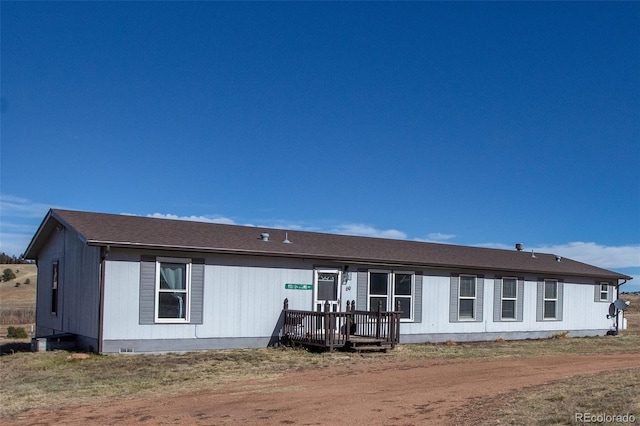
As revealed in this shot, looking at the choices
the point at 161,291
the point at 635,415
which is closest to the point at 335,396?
the point at 635,415

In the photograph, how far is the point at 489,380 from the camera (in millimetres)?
12133

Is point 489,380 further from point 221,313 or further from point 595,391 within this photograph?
point 221,313

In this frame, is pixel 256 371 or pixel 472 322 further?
pixel 472 322

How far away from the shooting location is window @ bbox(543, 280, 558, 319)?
23.7m

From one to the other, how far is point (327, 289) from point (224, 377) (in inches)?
260

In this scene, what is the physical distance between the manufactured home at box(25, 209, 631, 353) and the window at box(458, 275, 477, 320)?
39mm

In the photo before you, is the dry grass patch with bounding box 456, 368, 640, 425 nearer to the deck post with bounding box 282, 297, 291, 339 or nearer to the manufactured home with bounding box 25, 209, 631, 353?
the manufactured home with bounding box 25, 209, 631, 353

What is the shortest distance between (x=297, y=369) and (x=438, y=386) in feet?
11.0

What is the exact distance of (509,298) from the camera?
22.6 metres

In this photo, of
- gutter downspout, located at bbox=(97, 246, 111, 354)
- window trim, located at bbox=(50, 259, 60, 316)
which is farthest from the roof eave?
window trim, located at bbox=(50, 259, 60, 316)

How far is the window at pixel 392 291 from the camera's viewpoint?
773 inches

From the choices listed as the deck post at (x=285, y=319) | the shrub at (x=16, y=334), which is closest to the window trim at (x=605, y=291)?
the deck post at (x=285, y=319)

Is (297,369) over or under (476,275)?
under

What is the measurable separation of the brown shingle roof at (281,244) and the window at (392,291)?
466 mm
